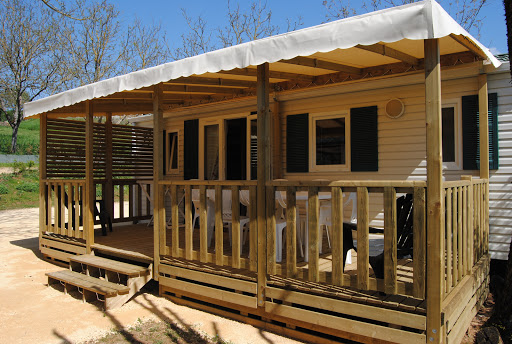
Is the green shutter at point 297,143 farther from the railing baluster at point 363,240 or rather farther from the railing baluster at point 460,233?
the railing baluster at point 363,240

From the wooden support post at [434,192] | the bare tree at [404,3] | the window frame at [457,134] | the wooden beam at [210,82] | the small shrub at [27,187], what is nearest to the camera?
the wooden support post at [434,192]

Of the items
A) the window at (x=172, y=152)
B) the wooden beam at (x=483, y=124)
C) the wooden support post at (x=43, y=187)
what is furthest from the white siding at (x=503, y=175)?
the wooden support post at (x=43, y=187)

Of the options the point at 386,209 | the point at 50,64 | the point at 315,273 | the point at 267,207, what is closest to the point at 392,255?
the point at 386,209

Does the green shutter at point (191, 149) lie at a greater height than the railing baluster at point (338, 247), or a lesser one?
greater

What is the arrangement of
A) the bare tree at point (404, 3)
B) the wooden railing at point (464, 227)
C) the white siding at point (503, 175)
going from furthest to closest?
the bare tree at point (404, 3) < the white siding at point (503, 175) < the wooden railing at point (464, 227)

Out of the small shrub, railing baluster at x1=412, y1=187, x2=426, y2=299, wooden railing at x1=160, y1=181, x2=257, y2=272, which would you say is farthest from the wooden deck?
the small shrub

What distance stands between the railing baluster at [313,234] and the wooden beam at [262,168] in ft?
1.49

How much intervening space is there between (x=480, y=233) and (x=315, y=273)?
2262 mm

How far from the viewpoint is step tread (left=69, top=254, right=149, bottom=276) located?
4.59 m

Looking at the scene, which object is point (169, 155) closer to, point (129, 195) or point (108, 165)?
point (129, 195)

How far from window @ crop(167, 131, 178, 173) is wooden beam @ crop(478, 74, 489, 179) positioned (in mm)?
5768

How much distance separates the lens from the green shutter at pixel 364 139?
224 inches

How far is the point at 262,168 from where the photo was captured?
12.1 ft

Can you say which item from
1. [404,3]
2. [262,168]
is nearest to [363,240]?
[262,168]
